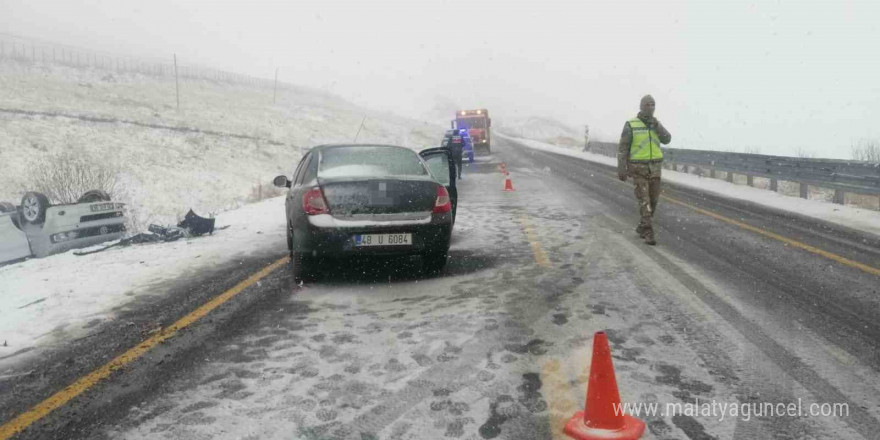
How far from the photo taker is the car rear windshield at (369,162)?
6.50 m

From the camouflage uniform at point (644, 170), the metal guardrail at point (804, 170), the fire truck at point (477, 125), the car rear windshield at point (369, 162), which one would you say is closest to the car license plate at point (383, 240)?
the car rear windshield at point (369, 162)

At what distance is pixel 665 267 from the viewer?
6.78 m

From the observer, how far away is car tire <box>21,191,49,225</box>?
8.73 meters

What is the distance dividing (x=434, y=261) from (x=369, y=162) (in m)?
1.31

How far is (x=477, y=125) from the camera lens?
126 feet

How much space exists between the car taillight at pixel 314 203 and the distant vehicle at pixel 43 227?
490 cm

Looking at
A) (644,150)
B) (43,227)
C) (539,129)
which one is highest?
(539,129)

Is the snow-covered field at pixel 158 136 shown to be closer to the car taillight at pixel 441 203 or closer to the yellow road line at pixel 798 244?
the car taillight at pixel 441 203

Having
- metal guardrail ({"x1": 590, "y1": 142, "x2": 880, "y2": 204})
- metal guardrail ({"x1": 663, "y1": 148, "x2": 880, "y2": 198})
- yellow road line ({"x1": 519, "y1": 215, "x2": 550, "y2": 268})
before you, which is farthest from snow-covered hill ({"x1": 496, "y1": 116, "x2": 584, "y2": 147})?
yellow road line ({"x1": 519, "y1": 215, "x2": 550, "y2": 268})

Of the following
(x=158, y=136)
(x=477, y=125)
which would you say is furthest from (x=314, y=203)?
(x=477, y=125)

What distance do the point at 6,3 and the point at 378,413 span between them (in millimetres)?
214136

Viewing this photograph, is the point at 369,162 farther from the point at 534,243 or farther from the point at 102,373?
the point at 102,373

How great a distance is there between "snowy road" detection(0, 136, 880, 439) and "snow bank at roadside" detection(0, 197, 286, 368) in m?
0.68

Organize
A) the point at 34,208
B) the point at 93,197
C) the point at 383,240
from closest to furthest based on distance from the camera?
the point at 383,240, the point at 34,208, the point at 93,197
